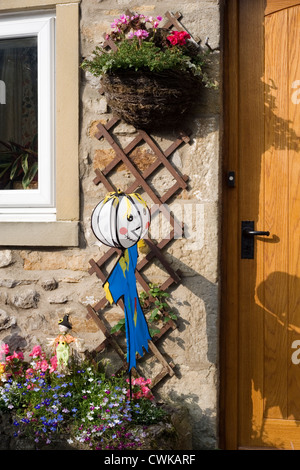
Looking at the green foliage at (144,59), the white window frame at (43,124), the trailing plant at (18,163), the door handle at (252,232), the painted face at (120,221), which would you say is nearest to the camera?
the painted face at (120,221)

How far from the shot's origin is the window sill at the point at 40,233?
132 inches

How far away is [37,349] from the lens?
333cm

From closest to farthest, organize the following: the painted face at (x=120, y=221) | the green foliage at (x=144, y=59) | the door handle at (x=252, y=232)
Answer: the painted face at (x=120, y=221)
the green foliage at (x=144, y=59)
the door handle at (x=252, y=232)

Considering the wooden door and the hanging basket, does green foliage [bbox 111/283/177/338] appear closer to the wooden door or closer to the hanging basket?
the wooden door

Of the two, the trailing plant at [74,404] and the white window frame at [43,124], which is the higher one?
the white window frame at [43,124]

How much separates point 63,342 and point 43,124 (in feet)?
4.31

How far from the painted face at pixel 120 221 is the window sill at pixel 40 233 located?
57cm

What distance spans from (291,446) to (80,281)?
5.00ft

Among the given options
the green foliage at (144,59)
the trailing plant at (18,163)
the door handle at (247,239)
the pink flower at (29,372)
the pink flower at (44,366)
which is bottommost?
the pink flower at (29,372)

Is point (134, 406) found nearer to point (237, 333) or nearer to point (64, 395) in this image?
point (64, 395)

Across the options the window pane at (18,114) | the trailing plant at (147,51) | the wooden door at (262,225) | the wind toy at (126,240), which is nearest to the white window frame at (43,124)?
the window pane at (18,114)

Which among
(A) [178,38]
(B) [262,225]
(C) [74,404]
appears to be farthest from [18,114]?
(C) [74,404]

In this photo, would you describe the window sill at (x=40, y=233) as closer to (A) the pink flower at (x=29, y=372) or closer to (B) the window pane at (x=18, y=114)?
(B) the window pane at (x=18, y=114)
